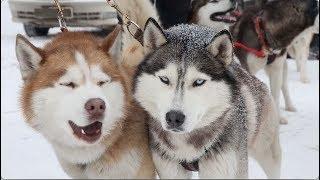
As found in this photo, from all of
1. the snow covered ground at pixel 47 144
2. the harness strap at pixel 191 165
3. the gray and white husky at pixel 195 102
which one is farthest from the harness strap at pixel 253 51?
the harness strap at pixel 191 165

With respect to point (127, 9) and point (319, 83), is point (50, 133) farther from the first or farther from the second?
point (319, 83)

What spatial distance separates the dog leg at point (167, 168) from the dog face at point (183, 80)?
196 mm

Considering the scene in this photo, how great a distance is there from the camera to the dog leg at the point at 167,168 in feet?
6.62

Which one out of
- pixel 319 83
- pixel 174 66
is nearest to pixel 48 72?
pixel 174 66

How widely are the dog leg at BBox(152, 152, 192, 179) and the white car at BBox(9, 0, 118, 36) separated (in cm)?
190

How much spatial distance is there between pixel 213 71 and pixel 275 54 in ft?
7.23

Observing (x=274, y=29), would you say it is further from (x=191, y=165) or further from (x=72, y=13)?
(x=191, y=165)

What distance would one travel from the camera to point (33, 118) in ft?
6.03

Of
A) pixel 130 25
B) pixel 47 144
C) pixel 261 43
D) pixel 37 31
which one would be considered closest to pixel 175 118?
pixel 130 25

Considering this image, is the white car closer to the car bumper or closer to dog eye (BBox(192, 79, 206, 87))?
the car bumper

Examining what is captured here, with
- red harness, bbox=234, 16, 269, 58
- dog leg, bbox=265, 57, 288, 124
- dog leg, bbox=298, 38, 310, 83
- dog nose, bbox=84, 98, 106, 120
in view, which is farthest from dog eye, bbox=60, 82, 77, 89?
dog leg, bbox=298, 38, 310, 83

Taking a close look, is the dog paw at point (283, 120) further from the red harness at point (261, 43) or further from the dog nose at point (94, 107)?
the dog nose at point (94, 107)

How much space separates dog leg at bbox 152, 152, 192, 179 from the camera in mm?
2018

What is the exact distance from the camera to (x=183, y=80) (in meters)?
1.77
